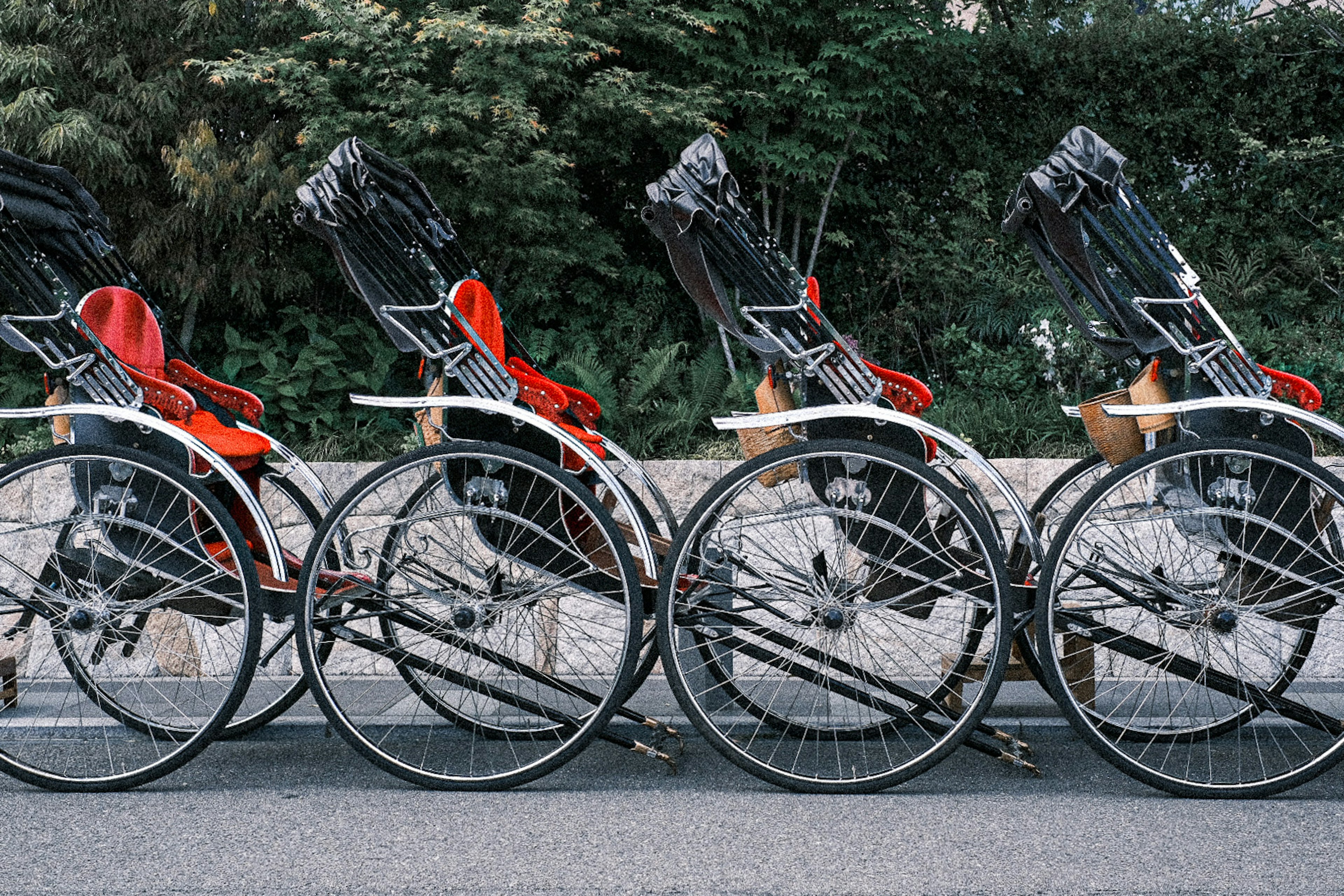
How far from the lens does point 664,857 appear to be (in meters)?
3.19

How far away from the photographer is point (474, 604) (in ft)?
12.2

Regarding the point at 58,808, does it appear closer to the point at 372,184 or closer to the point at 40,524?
the point at 40,524

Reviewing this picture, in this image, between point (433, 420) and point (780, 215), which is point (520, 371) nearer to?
point (433, 420)

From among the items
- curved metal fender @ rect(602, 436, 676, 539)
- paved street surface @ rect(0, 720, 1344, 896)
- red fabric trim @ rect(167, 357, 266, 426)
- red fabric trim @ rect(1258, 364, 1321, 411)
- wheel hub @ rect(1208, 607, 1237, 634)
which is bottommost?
paved street surface @ rect(0, 720, 1344, 896)

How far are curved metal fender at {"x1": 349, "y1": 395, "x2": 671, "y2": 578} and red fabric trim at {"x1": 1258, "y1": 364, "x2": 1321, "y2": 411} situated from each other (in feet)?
6.63

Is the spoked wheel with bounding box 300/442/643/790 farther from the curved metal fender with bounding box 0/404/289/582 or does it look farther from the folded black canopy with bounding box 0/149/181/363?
the folded black canopy with bounding box 0/149/181/363

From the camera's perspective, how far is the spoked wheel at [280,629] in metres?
3.83

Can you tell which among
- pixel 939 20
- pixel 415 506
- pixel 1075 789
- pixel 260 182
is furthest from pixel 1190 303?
pixel 260 182

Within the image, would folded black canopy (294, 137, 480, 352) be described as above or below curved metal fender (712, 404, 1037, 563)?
above

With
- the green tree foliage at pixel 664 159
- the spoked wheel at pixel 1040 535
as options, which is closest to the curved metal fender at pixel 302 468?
the spoked wheel at pixel 1040 535

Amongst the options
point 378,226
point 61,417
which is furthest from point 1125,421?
point 61,417

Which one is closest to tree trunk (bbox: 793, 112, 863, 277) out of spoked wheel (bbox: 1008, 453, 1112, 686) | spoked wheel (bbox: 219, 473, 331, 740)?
spoked wheel (bbox: 1008, 453, 1112, 686)

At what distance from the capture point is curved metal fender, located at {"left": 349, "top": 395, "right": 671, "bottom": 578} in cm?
370

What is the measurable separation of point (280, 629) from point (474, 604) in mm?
2515
